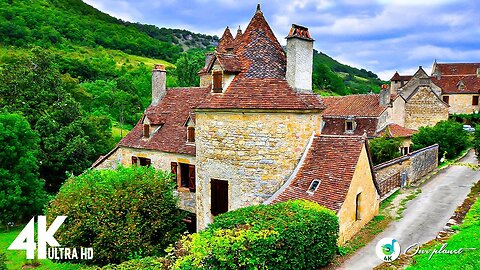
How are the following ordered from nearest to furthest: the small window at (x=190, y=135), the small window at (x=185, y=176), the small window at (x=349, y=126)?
1. the small window at (x=185, y=176)
2. the small window at (x=190, y=135)
3. the small window at (x=349, y=126)

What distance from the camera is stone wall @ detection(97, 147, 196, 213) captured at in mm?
21562

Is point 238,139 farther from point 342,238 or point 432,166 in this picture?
point 432,166

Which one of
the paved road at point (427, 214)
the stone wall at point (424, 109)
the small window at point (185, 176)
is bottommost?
the paved road at point (427, 214)

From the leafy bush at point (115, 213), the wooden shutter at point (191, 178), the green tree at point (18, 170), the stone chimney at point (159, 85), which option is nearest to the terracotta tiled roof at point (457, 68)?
the stone chimney at point (159, 85)

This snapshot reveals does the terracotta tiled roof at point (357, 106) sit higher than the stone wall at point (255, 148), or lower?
higher

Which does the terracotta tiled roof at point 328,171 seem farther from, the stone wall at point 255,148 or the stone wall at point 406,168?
the stone wall at point 406,168

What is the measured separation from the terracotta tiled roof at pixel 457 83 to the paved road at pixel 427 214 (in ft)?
120

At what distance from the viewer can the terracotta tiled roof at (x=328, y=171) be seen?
576 inches

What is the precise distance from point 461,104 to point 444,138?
31422mm

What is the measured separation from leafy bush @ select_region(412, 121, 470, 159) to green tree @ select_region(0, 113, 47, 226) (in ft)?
106

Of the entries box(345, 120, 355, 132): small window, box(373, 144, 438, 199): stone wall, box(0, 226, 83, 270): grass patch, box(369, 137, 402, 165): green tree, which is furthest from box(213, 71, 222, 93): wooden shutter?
box(345, 120, 355, 132): small window

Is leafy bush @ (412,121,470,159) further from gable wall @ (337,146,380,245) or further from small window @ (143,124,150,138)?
small window @ (143,124,150,138)

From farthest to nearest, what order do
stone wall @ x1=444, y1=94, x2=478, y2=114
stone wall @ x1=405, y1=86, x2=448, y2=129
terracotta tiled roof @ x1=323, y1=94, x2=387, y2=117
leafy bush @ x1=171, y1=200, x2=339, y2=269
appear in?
1. stone wall @ x1=444, y1=94, x2=478, y2=114
2. stone wall @ x1=405, y1=86, x2=448, y2=129
3. terracotta tiled roof @ x1=323, y1=94, x2=387, y2=117
4. leafy bush @ x1=171, y1=200, x2=339, y2=269

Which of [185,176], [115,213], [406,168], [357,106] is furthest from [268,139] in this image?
[357,106]
